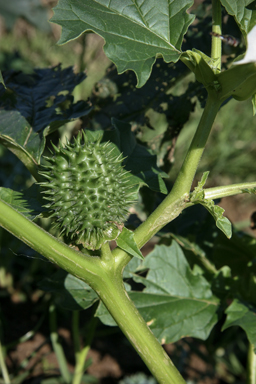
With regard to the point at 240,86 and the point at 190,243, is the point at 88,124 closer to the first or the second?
the point at 190,243

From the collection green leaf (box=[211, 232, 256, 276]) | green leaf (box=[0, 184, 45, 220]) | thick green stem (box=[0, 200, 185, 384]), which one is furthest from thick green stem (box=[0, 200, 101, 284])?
green leaf (box=[211, 232, 256, 276])

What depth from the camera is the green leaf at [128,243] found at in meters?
0.77

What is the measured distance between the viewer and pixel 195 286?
4.07 feet

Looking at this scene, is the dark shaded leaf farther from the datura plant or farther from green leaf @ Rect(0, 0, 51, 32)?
green leaf @ Rect(0, 0, 51, 32)

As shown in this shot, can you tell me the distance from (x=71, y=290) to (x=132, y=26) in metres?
0.73

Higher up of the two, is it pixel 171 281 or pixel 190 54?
pixel 190 54

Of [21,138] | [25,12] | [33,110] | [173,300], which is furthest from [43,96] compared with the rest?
[25,12]

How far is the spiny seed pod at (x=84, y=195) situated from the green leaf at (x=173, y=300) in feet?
1.21

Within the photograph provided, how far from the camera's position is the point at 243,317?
3.56 ft

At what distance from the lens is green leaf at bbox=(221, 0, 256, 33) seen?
2.83ft

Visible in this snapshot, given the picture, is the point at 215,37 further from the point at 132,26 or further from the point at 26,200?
the point at 26,200

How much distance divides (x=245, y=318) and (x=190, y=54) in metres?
0.72

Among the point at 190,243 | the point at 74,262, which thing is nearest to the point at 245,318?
the point at 190,243

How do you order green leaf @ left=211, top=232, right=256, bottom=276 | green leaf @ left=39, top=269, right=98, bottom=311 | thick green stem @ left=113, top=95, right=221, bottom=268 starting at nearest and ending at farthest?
thick green stem @ left=113, top=95, right=221, bottom=268, green leaf @ left=39, top=269, right=98, bottom=311, green leaf @ left=211, top=232, right=256, bottom=276
